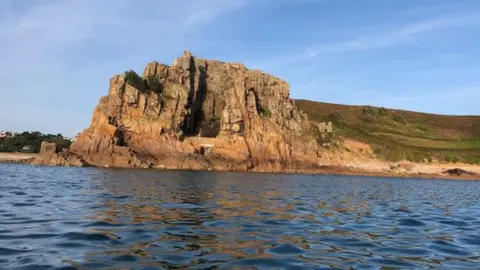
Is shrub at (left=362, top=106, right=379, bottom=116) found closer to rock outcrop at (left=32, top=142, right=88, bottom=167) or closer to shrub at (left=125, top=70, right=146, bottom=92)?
shrub at (left=125, top=70, right=146, bottom=92)

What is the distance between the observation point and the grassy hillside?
5404 inches

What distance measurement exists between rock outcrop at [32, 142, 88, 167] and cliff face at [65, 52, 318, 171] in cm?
237

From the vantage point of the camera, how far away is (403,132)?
571 feet

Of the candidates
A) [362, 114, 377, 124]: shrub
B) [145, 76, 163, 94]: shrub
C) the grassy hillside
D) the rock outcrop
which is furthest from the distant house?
the rock outcrop

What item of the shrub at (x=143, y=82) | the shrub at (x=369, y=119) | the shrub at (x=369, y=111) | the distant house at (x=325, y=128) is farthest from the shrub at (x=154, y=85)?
the shrub at (x=369, y=111)

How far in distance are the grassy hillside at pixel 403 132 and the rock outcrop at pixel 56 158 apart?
80.4 meters

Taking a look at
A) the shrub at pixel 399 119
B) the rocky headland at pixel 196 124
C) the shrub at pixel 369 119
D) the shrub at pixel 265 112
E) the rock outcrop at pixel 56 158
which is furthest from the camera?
the shrub at pixel 399 119

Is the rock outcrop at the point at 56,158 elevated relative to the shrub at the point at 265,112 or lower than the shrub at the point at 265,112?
lower

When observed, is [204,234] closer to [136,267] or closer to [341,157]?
[136,267]

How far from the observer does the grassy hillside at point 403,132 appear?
450 ft

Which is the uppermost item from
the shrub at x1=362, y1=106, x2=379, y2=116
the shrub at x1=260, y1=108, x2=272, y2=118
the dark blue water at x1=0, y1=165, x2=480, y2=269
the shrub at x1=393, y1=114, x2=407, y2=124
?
the shrub at x1=362, y1=106, x2=379, y2=116

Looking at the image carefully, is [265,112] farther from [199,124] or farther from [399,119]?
[399,119]

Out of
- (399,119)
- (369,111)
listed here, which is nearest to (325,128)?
(369,111)

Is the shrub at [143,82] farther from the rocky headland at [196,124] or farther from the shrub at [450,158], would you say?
the shrub at [450,158]
